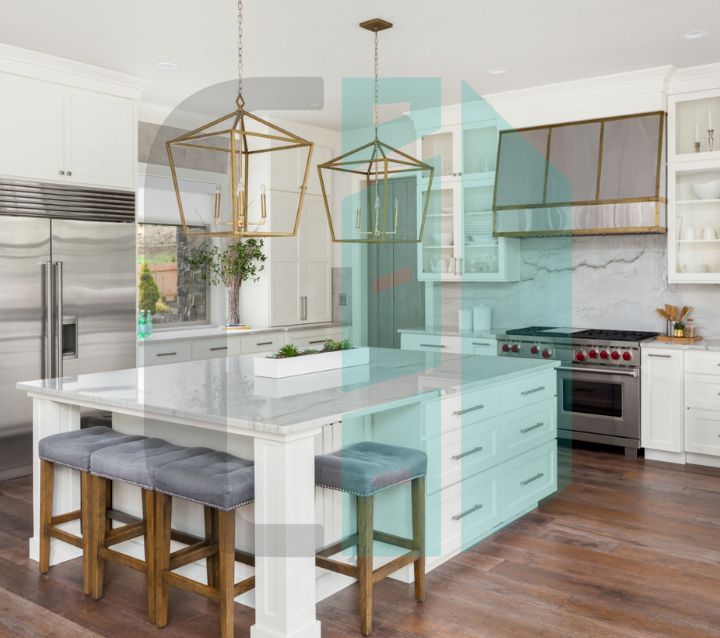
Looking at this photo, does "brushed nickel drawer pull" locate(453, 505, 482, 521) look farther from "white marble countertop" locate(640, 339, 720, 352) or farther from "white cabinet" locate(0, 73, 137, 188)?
"white cabinet" locate(0, 73, 137, 188)

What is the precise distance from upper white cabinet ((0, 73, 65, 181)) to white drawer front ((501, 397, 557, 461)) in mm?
3293

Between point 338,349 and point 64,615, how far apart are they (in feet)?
5.19

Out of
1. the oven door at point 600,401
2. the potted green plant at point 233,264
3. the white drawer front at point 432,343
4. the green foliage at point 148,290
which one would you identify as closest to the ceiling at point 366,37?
the potted green plant at point 233,264

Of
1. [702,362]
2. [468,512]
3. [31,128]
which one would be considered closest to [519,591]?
[468,512]

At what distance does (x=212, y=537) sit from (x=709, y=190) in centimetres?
411

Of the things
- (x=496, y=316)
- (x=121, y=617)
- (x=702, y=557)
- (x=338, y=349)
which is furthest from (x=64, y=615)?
(x=496, y=316)

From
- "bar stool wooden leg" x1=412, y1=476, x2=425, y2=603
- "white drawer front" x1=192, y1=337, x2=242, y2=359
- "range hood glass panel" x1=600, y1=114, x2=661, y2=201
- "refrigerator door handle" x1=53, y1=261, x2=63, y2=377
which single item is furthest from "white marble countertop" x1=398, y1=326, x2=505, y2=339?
"bar stool wooden leg" x1=412, y1=476, x2=425, y2=603

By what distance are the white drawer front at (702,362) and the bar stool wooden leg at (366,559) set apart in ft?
10.3

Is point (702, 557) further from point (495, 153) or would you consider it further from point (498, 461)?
point (495, 153)

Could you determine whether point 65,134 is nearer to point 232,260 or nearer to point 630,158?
point 232,260

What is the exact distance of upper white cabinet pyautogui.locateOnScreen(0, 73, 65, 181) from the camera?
14.0ft

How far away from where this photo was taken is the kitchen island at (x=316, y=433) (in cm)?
227

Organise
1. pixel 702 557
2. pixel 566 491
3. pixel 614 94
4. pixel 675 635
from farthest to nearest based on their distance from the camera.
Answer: pixel 614 94
pixel 566 491
pixel 702 557
pixel 675 635

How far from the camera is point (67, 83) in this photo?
4.54 meters
